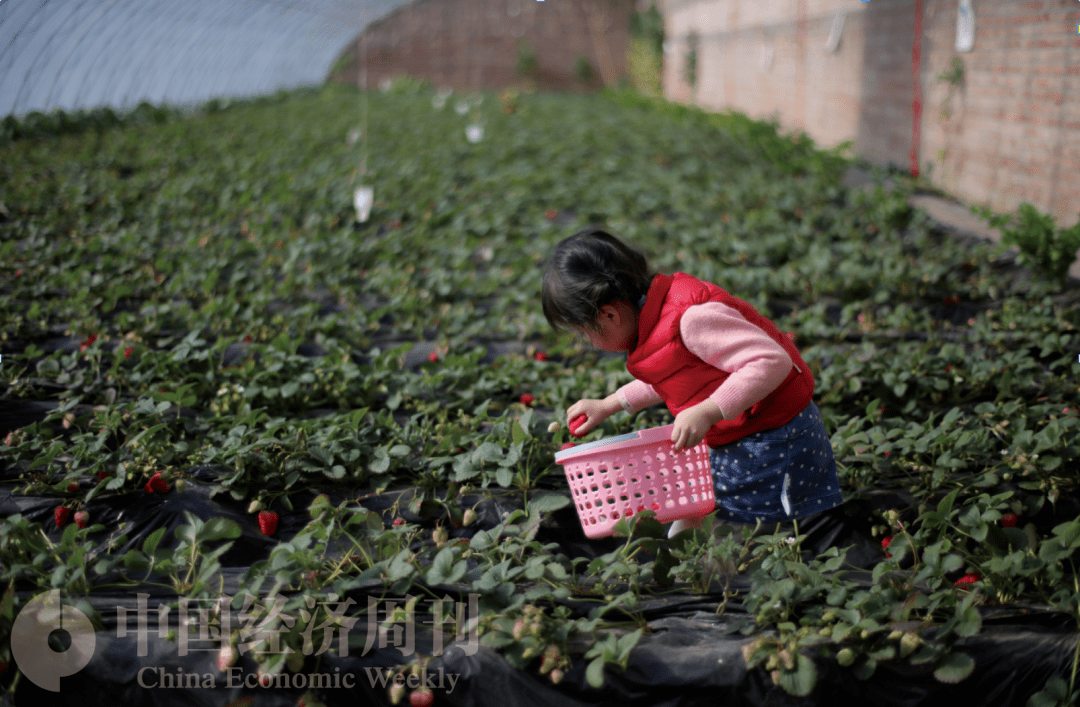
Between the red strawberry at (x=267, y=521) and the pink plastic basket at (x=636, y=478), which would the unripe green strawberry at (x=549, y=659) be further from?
the red strawberry at (x=267, y=521)

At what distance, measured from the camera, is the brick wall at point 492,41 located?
19.7m

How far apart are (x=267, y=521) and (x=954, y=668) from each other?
1.45 meters

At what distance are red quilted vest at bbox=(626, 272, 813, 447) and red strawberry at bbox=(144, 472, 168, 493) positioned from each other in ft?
3.85

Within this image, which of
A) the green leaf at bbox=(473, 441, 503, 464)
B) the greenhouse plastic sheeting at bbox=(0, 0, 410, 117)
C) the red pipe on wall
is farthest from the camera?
the greenhouse plastic sheeting at bbox=(0, 0, 410, 117)

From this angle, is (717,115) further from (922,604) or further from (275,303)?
(922,604)

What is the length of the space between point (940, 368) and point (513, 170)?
15.1 feet

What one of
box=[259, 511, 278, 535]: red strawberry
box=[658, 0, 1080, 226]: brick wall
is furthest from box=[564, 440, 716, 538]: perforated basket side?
box=[658, 0, 1080, 226]: brick wall

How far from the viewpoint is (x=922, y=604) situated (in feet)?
4.33

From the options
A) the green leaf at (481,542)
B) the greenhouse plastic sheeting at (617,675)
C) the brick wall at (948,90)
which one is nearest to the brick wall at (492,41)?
the brick wall at (948,90)

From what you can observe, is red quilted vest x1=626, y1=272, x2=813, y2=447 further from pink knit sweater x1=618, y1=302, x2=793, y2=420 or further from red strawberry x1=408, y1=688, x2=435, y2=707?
red strawberry x1=408, y1=688, x2=435, y2=707

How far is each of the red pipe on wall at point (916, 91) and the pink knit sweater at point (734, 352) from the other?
481 cm

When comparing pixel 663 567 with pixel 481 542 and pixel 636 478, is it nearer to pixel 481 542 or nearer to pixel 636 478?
pixel 636 478

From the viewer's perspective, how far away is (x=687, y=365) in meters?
1.65

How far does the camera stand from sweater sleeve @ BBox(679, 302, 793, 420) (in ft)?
4.89
